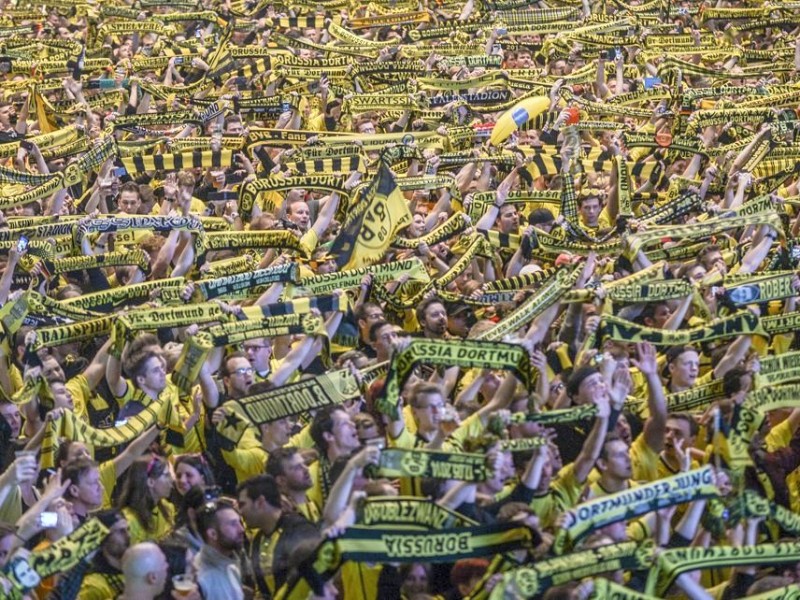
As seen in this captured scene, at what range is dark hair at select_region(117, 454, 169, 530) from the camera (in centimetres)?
911

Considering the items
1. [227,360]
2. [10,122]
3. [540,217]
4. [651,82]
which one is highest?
[227,360]

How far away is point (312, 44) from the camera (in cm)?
2233

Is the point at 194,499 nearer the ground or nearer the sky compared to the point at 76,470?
nearer the ground

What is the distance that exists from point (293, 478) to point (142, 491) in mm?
743

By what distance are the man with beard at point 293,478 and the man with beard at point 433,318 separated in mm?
2763

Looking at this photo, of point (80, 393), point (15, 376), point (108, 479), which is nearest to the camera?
point (108, 479)

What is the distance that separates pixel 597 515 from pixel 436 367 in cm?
296

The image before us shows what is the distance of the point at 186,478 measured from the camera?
9391mm

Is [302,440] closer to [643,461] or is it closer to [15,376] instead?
[643,461]

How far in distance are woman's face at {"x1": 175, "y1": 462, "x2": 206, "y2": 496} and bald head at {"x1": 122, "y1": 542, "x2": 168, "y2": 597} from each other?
113cm

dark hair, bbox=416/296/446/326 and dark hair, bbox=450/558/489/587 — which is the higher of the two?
dark hair, bbox=450/558/489/587

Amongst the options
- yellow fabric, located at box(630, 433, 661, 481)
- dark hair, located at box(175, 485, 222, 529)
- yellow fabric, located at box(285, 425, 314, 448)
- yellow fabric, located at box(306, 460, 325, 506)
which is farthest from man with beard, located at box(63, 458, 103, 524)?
yellow fabric, located at box(630, 433, 661, 481)

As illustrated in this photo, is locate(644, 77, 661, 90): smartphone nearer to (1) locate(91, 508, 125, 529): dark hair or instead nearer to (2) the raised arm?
(2) the raised arm

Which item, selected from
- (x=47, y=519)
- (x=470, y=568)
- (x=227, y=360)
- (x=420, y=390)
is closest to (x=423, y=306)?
(x=227, y=360)
